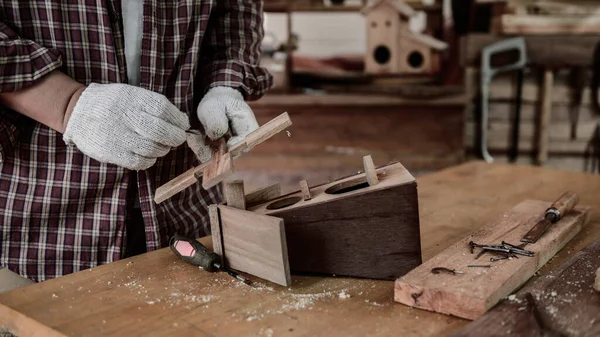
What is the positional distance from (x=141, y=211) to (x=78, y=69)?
0.33 meters

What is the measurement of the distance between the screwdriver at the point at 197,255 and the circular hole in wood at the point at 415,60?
102 inches

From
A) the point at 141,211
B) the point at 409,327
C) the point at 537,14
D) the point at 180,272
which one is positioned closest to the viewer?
the point at 409,327

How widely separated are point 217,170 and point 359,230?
0.27 metres

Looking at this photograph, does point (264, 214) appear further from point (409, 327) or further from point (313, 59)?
point (313, 59)

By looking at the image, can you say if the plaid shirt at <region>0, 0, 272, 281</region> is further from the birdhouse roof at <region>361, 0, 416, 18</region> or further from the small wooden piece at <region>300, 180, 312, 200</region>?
the birdhouse roof at <region>361, 0, 416, 18</region>

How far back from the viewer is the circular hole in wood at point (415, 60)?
351 centimetres

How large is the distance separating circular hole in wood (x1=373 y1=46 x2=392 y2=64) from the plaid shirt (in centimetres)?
219

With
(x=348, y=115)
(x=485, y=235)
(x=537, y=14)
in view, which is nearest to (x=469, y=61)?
(x=537, y=14)

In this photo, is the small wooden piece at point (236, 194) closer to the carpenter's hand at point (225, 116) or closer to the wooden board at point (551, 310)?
the carpenter's hand at point (225, 116)

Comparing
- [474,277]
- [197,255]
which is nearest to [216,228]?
[197,255]

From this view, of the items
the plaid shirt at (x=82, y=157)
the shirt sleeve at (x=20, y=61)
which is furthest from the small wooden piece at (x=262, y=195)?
the shirt sleeve at (x=20, y=61)

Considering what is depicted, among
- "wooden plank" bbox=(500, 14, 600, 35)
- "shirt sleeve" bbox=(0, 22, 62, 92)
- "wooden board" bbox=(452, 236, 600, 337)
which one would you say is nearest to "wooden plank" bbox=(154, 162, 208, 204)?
"shirt sleeve" bbox=(0, 22, 62, 92)

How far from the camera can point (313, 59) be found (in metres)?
3.82

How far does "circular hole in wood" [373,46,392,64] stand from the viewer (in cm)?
349
